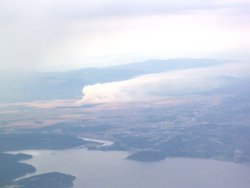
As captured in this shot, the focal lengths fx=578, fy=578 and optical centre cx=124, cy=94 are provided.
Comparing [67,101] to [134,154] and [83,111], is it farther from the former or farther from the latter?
[134,154]

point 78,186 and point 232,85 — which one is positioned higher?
point 232,85

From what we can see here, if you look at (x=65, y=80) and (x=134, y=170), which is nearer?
(x=134, y=170)

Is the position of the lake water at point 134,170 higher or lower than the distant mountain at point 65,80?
lower

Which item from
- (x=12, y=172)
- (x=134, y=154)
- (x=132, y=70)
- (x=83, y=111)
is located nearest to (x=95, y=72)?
(x=132, y=70)

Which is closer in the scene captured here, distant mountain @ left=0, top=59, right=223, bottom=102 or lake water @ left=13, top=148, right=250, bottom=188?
lake water @ left=13, top=148, right=250, bottom=188

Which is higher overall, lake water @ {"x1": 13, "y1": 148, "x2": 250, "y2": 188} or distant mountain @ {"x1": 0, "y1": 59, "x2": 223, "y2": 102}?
distant mountain @ {"x1": 0, "y1": 59, "x2": 223, "y2": 102}
